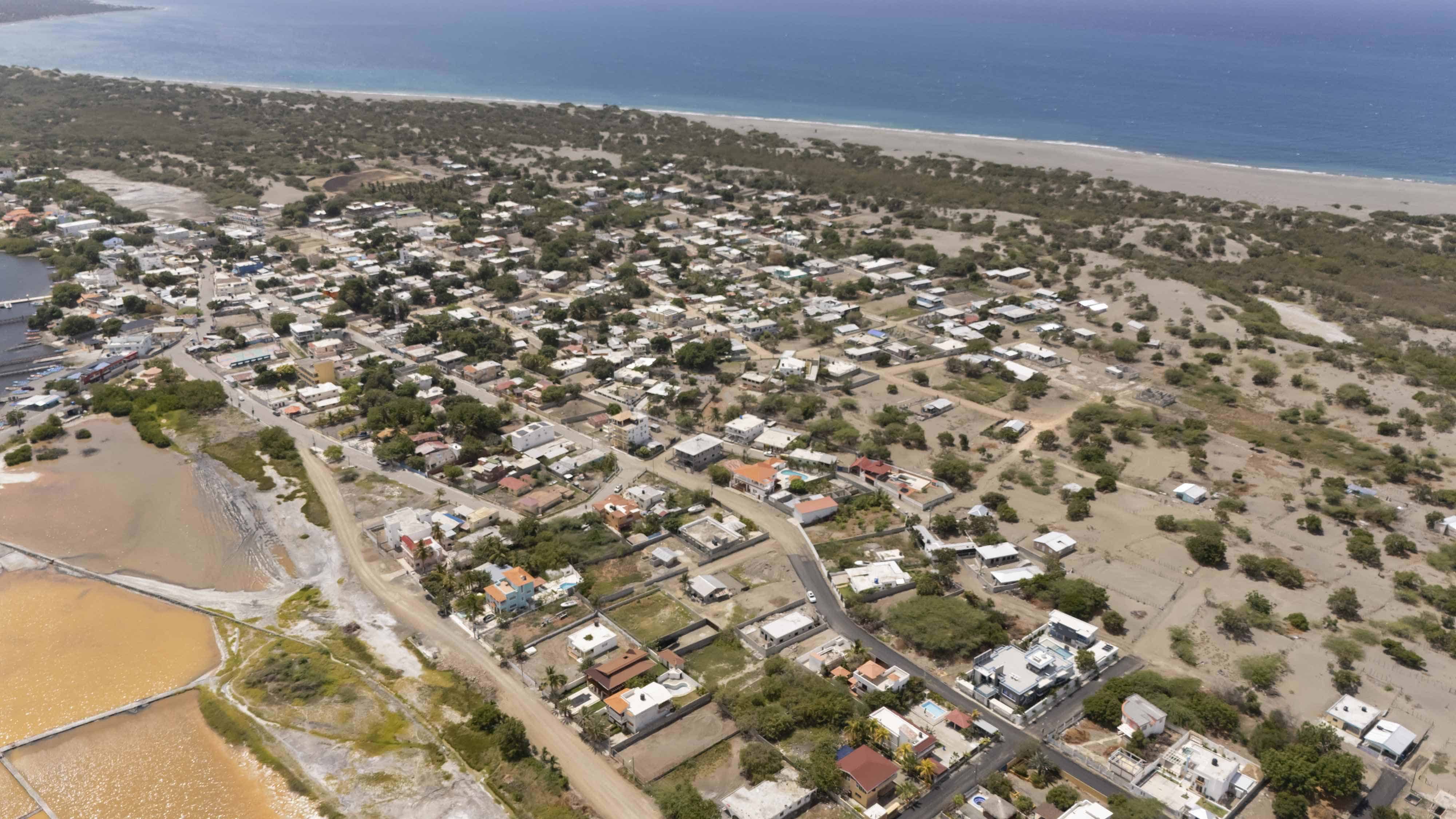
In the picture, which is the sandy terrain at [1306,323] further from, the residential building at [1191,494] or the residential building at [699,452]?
the residential building at [699,452]

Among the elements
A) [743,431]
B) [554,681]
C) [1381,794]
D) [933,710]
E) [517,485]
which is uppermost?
[743,431]

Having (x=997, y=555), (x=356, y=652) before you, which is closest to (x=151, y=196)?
(x=356, y=652)

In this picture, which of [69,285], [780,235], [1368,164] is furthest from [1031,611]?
[1368,164]

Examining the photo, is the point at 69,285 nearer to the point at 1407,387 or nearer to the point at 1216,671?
the point at 1216,671

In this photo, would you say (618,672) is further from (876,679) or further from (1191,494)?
(1191,494)

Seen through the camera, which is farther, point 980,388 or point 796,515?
point 980,388

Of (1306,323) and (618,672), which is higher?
(1306,323)
